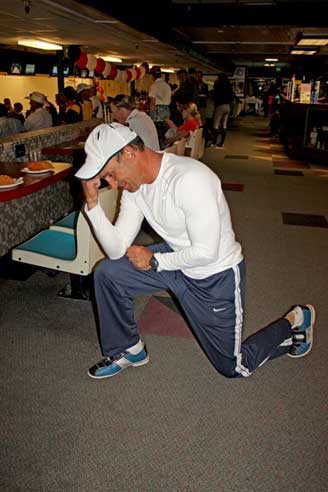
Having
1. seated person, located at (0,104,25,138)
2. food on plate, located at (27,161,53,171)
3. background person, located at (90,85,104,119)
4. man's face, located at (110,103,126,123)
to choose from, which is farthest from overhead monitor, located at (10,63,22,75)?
food on plate, located at (27,161,53,171)

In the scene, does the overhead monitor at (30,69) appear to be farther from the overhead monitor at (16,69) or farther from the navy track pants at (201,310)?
the navy track pants at (201,310)

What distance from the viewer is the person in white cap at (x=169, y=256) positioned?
1716 mm

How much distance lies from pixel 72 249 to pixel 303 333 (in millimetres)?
1377

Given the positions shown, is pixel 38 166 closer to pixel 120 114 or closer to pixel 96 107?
pixel 120 114

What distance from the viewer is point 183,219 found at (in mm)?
1811

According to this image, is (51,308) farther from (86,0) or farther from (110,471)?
(86,0)

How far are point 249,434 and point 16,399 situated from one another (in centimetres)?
103

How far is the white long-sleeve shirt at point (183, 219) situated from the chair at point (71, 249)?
0.98ft

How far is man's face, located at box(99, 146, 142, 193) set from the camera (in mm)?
1724

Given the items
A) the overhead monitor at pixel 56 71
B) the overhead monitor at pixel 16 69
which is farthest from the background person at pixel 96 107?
the overhead monitor at pixel 16 69

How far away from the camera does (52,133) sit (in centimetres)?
421

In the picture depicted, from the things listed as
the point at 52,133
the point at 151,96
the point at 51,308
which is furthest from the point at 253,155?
the point at 51,308

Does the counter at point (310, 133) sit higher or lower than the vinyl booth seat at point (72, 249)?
higher

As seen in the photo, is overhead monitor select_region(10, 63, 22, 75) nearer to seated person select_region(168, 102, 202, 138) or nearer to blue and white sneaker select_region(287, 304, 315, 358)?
seated person select_region(168, 102, 202, 138)
